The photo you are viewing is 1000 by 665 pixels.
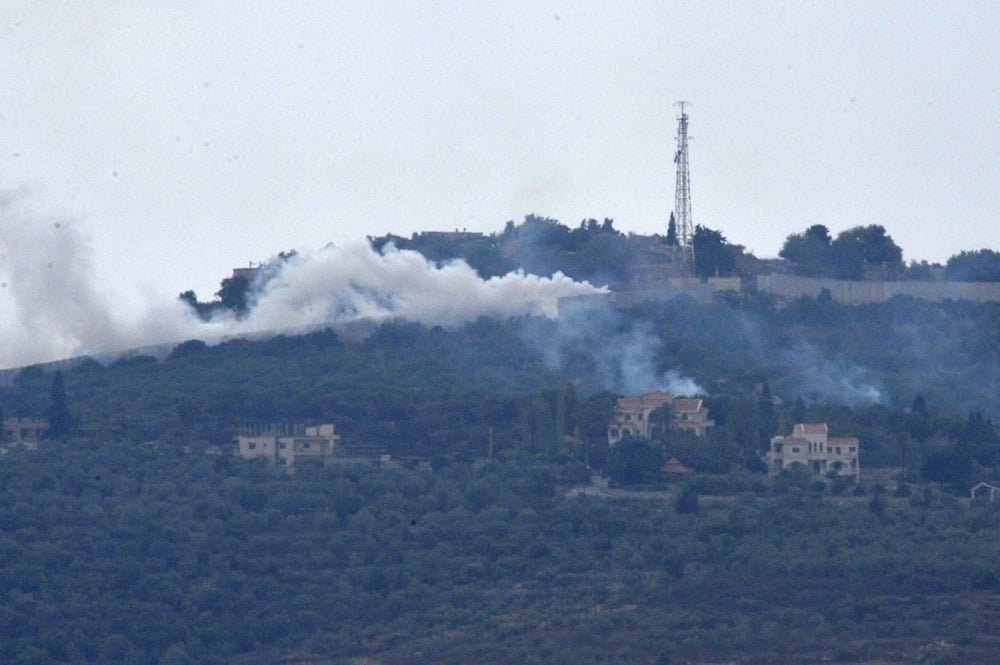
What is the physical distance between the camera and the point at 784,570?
2788 inches

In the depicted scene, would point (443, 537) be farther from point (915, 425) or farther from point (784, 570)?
point (915, 425)

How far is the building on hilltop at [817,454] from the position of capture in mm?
83500

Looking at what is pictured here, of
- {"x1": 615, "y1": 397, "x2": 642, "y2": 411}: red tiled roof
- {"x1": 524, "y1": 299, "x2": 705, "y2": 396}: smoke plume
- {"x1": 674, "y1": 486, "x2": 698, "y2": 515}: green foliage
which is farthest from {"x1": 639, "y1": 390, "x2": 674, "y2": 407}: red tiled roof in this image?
{"x1": 674, "y1": 486, "x2": 698, "y2": 515}: green foliage

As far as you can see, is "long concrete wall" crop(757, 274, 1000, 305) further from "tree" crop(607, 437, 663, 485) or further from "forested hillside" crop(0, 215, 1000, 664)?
"tree" crop(607, 437, 663, 485)

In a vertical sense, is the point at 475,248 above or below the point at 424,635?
above

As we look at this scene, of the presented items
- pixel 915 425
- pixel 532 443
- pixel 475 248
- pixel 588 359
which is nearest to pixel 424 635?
pixel 532 443

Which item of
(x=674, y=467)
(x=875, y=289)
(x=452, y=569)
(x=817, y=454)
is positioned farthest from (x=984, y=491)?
(x=875, y=289)

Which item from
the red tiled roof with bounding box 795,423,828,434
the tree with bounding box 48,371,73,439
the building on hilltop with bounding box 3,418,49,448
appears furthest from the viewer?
the building on hilltop with bounding box 3,418,49,448

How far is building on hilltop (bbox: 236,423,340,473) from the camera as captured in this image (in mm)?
86250

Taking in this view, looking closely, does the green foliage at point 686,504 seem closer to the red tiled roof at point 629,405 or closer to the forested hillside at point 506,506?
the forested hillside at point 506,506

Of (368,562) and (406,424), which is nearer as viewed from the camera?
(368,562)

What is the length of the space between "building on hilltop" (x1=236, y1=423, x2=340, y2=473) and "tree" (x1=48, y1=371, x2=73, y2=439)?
15.8ft

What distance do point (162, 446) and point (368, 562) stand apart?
1264cm

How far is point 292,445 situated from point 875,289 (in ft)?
102
